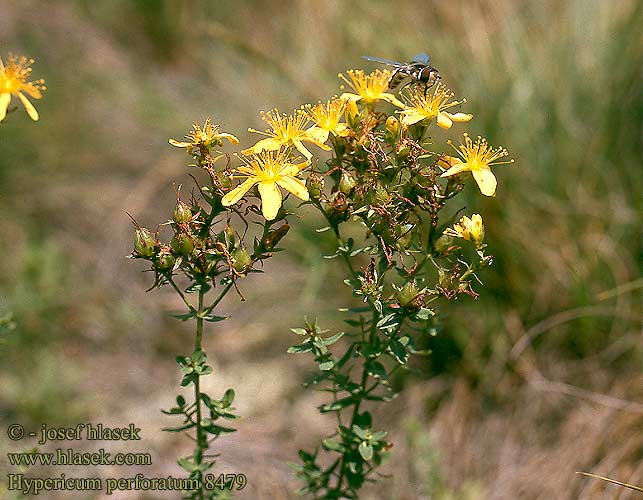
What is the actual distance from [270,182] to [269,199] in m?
0.07

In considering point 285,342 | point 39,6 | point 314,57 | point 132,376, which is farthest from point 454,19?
point 39,6

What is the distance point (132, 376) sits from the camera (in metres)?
2.92

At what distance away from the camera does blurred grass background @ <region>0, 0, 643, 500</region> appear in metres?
2.40

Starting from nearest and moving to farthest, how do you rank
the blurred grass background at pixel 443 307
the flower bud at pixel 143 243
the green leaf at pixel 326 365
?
the flower bud at pixel 143 243, the green leaf at pixel 326 365, the blurred grass background at pixel 443 307

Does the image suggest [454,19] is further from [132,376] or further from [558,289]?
[132,376]

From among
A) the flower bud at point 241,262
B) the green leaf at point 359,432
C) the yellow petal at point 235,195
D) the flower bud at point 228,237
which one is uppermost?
the yellow petal at point 235,195

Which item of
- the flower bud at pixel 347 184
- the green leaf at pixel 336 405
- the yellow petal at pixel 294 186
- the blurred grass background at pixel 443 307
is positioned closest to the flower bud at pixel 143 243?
the yellow petal at pixel 294 186

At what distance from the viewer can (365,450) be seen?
1.45 meters

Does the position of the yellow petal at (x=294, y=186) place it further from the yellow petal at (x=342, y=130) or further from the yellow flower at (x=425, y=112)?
the yellow flower at (x=425, y=112)

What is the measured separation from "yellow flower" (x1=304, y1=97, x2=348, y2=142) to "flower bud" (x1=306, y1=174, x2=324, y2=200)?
0.08 meters

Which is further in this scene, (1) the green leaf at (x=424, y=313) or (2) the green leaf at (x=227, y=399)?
(2) the green leaf at (x=227, y=399)

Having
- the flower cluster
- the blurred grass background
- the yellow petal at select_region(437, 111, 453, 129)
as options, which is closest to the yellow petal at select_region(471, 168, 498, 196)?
the flower cluster

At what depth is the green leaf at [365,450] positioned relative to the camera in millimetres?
1431

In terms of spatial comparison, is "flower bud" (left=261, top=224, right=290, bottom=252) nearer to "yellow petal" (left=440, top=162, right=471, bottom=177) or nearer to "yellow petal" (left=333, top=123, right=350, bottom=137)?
"yellow petal" (left=333, top=123, right=350, bottom=137)
